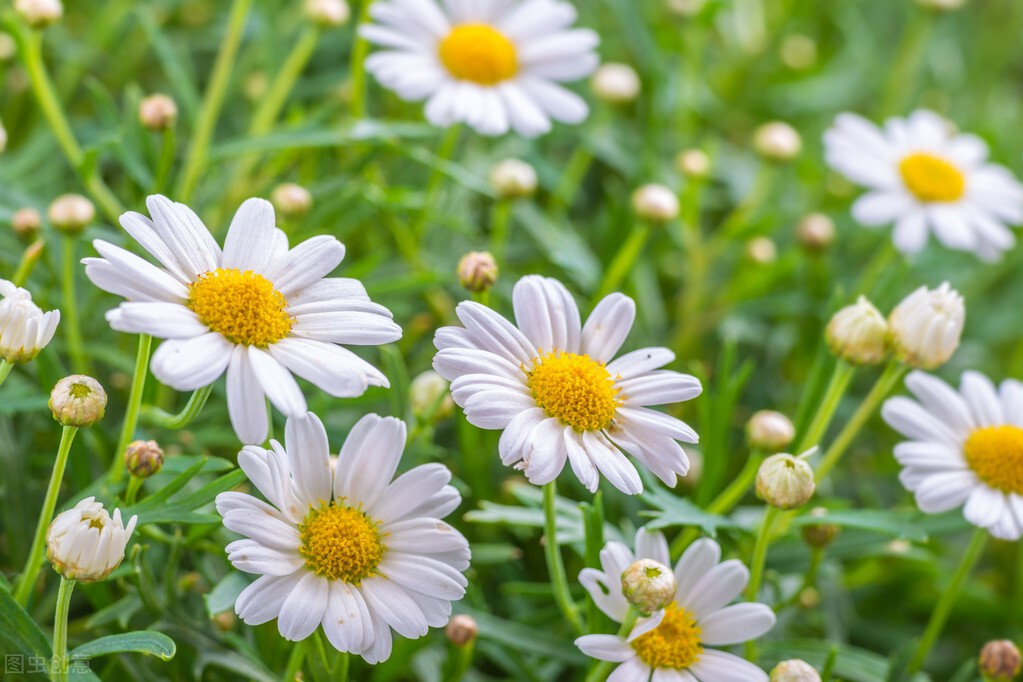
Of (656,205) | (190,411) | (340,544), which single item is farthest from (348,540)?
(656,205)

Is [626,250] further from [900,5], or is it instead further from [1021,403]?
[900,5]

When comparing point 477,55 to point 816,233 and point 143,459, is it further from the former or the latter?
point 143,459

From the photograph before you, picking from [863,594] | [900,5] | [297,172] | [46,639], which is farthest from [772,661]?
[900,5]

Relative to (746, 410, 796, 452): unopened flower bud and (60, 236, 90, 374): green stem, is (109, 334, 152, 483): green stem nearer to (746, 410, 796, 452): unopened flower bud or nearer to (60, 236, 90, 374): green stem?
(60, 236, 90, 374): green stem

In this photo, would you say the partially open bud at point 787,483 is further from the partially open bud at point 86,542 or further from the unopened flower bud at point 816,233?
the unopened flower bud at point 816,233

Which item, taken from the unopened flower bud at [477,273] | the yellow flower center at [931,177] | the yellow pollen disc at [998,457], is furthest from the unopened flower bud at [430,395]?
the yellow flower center at [931,177]

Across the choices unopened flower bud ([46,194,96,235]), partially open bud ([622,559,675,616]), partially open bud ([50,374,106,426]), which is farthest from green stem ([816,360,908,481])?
unopened flower bud ([46,194,96,235])
